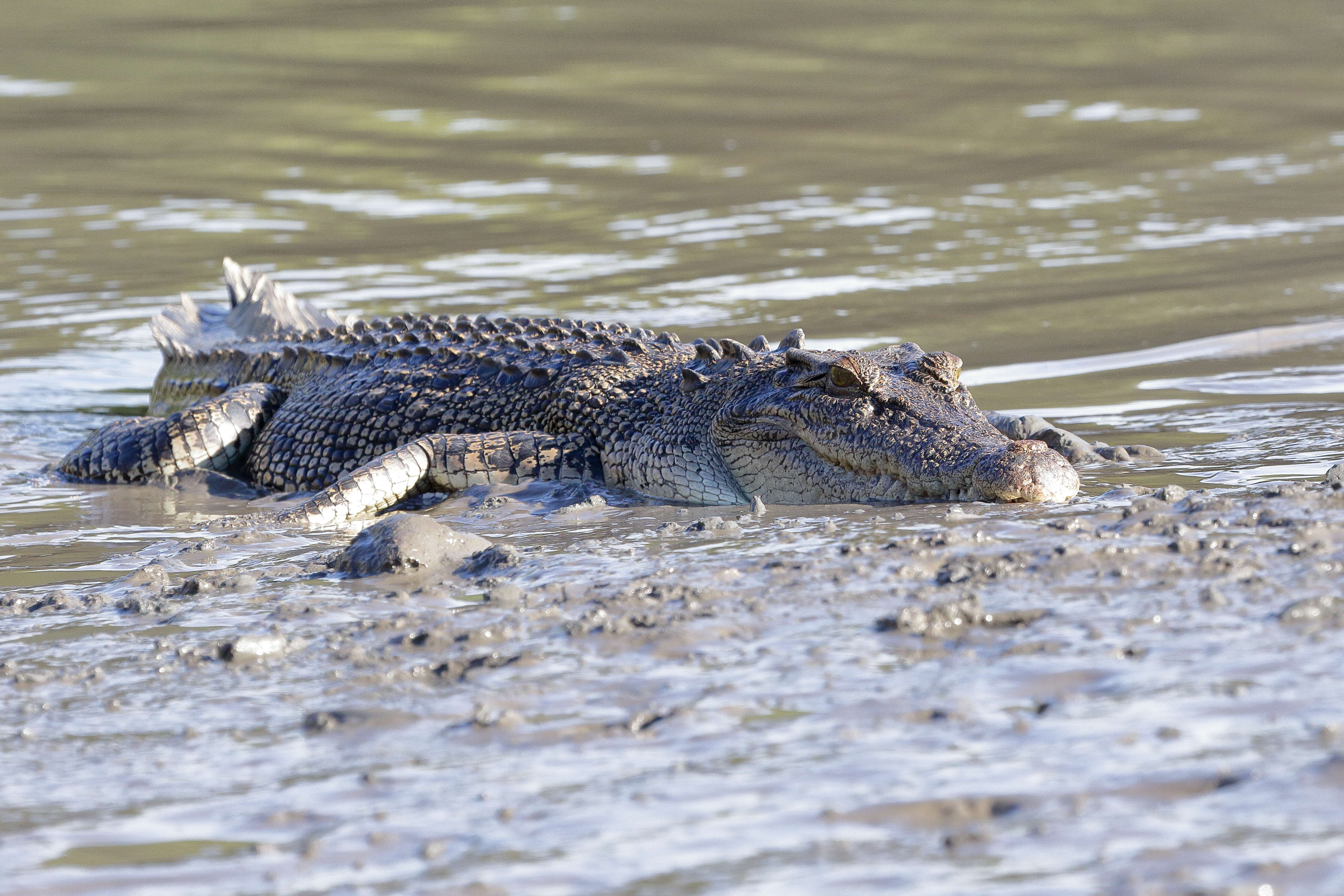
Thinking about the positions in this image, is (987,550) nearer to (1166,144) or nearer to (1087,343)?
(1087,343)

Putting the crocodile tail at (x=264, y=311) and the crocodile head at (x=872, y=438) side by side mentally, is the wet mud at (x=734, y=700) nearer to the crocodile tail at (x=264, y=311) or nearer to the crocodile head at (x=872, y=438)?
the crocodile head at (x=872, y=438)

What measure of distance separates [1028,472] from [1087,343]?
3.67 metres

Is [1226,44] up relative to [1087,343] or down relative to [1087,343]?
up

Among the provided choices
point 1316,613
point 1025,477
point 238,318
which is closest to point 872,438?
point 1025,477

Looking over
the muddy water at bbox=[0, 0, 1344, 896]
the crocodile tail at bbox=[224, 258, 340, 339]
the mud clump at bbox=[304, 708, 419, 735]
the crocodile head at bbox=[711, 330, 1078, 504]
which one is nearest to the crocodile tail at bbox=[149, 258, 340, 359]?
the crocodile tail at bbox=[224, 258, 340, 339]

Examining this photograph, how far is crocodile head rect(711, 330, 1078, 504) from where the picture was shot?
462 cm

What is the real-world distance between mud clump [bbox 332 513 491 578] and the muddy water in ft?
0.50

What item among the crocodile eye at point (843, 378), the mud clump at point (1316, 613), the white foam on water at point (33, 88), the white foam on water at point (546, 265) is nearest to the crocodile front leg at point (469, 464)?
the crocodile eye at point (843, 378)

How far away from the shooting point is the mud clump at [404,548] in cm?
421

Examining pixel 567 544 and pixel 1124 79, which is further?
pixel 1124 79

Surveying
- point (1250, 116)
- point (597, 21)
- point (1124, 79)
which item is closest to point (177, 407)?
point (1250, 116)

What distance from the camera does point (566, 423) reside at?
590 centimetres

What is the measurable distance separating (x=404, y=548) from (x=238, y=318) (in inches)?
180

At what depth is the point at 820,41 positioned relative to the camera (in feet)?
64.9
